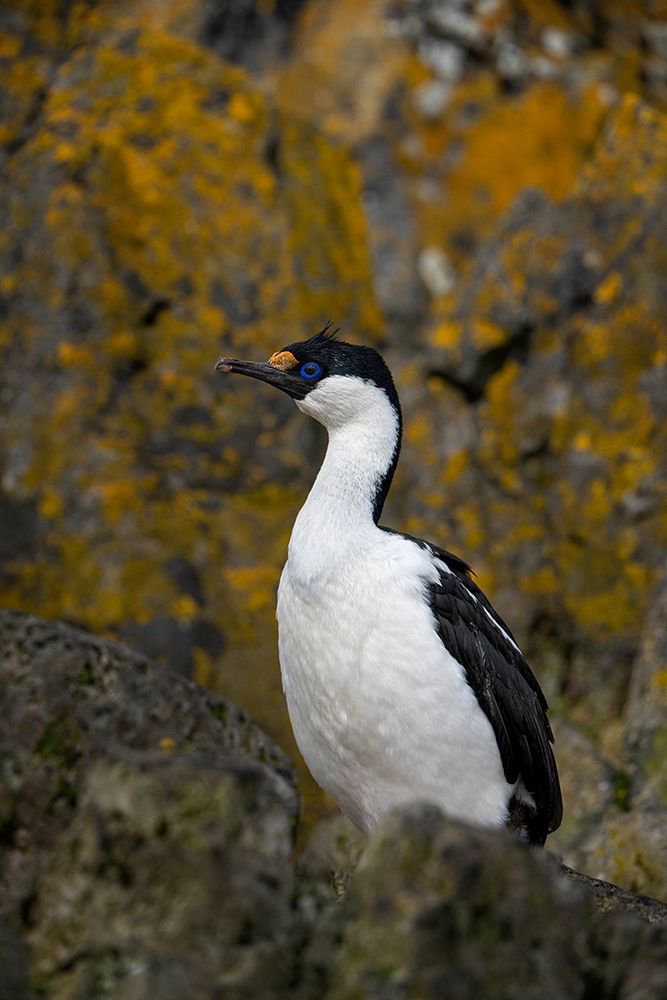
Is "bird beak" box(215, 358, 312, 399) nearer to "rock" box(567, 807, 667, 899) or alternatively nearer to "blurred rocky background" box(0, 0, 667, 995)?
"rock" box(567, 807, 667, 899)

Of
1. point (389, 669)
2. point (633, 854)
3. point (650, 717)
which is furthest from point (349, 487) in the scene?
point (650, 717)

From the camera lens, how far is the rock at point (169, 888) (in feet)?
9.71

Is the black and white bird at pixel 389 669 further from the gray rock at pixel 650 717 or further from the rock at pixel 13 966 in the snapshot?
the rock at pixel 13 966

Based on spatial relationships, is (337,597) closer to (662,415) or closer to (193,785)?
(193,785)

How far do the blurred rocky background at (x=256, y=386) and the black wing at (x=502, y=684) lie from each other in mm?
2060

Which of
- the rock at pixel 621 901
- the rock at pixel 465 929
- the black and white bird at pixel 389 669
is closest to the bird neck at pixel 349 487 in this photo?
the black and white bird at pixel 389 669

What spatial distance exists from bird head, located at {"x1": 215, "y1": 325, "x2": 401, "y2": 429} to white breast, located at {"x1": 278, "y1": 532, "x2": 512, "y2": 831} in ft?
2.41

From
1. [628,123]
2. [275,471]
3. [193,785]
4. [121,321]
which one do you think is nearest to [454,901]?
[193,785]

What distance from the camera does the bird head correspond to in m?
5.94

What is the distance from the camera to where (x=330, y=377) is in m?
5.98

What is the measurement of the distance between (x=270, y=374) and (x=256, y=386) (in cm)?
386

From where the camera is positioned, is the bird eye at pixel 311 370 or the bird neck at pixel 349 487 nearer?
the bird neck at pixel 349 487

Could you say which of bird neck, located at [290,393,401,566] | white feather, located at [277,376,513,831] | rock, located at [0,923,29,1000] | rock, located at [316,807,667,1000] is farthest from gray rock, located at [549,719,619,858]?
rock, located at [0,923,29,1000]

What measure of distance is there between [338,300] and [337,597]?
18.9 ft
